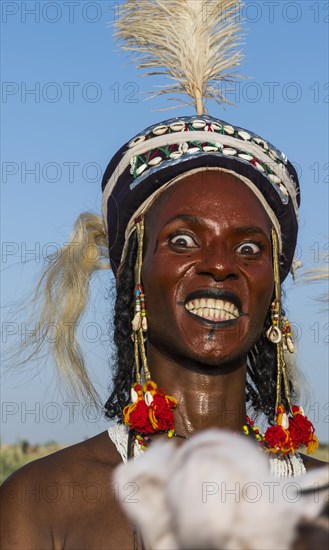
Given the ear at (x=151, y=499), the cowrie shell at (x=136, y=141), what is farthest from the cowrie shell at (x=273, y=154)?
the ear at (x=151, y=499)

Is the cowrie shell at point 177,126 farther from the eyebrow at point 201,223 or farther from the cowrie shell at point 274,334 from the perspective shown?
the cowrie shell at point 274,334

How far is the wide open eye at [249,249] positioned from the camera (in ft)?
14.8

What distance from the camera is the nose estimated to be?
4379 millimetres

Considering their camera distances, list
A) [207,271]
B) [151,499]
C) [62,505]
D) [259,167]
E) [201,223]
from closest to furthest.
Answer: [151,499]
[62,505]
[207,271]
[201,223]
[259,167]

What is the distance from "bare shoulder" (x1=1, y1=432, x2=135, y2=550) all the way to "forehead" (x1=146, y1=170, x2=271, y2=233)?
42.2 inches

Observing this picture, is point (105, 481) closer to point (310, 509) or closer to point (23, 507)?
point (23, 507)

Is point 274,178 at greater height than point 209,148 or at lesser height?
lesser

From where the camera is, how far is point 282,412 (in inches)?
185

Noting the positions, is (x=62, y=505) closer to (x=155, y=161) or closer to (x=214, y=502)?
(x=214, y=502)

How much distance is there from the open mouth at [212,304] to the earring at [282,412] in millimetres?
390

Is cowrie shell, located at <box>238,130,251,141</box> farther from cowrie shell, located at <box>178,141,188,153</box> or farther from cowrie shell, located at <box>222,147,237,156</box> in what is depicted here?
cowrie shell, located at <box>178,141,188,153</box>

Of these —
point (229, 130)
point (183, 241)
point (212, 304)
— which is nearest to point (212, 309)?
point (212, 304)

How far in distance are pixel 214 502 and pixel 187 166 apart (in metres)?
1.67

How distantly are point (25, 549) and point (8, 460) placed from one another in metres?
7.16
